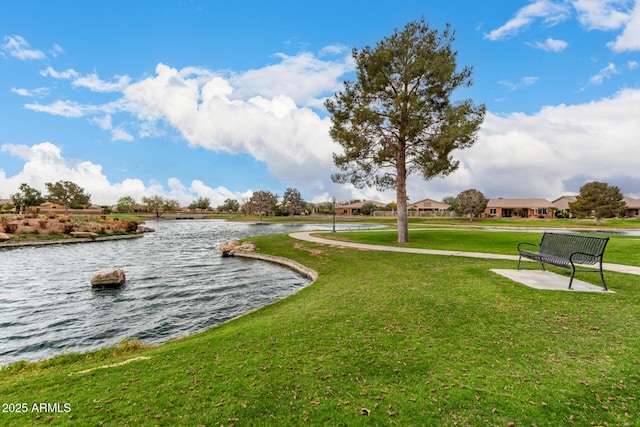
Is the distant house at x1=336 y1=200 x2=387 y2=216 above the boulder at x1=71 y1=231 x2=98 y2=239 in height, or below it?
above

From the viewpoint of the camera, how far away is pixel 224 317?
9.12 metres

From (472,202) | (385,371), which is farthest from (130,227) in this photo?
(472,202)

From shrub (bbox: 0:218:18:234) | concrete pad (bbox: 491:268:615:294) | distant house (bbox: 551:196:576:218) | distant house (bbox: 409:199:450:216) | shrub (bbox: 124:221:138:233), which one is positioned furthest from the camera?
distant house (bbox: 409:199:450:216)

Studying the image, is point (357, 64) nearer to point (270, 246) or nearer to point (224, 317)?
point (270, 246)

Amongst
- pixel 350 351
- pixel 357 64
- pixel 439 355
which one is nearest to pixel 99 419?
pixel 350 351

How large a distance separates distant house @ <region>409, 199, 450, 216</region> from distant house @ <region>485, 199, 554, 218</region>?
11.7 m

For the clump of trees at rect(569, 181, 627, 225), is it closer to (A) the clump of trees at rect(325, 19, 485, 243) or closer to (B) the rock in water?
(A) the clump of trees at rect(325, 19, 485, 243)

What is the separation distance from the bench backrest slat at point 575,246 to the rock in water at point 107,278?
55.7 ft

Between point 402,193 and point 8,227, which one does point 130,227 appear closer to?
point 8,227

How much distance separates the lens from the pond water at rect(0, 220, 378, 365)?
25.9 ft

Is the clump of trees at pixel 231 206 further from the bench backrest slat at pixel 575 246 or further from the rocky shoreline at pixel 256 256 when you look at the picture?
the bench backrest slat at pixel 575 246

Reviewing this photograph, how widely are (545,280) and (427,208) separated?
3188 inches

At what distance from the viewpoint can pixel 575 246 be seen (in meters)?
8.77

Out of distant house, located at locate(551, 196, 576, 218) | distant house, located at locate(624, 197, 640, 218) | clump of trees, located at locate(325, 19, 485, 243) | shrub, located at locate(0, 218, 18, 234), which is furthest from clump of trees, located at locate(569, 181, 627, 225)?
shrub, located at locate(0, 218, 18, 234)
